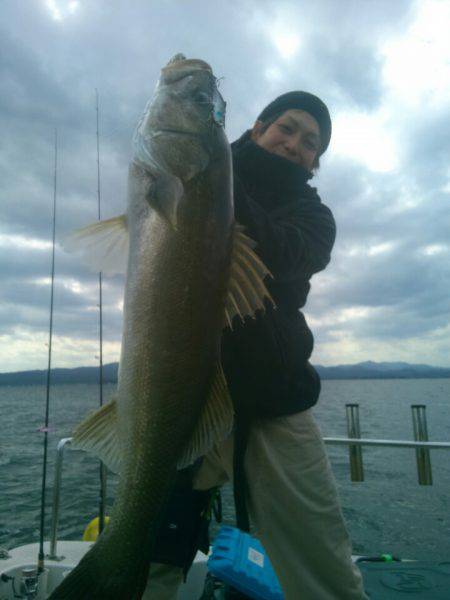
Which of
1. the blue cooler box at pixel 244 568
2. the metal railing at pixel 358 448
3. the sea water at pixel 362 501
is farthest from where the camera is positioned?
the sea water at pixel 362 501

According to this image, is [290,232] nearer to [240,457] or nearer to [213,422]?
[213,422]

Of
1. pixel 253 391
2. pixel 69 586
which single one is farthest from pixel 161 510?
pixel 253 391

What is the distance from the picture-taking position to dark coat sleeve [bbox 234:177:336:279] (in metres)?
2.07

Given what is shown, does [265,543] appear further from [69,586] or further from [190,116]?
[190,116]

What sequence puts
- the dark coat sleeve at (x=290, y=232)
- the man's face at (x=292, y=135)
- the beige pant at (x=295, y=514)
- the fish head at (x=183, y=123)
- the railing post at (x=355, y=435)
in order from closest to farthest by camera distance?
the fish head at (x=183, y=123) < the dark coat sleeve at (x=290, y=232) < the beige pant at (x=295, y=514) < the man's face at (x=292, y=135) < the railing post at (x=355, y=435)

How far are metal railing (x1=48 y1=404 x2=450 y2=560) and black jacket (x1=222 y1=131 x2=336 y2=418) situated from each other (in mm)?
1947

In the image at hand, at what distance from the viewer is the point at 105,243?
2.02m

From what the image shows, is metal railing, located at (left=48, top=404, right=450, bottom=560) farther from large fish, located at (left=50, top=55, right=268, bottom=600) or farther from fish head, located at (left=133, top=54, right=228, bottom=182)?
fish head, located at (left=133, top=54, right=228, bottom=182)

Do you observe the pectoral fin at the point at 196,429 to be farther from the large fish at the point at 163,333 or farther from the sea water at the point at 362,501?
→ the sea water at the point at 362,501

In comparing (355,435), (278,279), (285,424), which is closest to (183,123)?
(278,279)

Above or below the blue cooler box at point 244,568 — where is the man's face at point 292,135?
above

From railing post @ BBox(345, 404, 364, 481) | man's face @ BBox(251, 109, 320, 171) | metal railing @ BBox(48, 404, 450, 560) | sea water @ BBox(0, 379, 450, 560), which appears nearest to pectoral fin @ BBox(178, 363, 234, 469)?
man's face @ BBox(251, 109, 320, 171)

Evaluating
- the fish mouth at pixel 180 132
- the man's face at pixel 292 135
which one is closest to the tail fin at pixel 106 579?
the fish mouth at pixel 180 132

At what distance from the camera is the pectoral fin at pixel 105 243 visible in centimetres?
198
